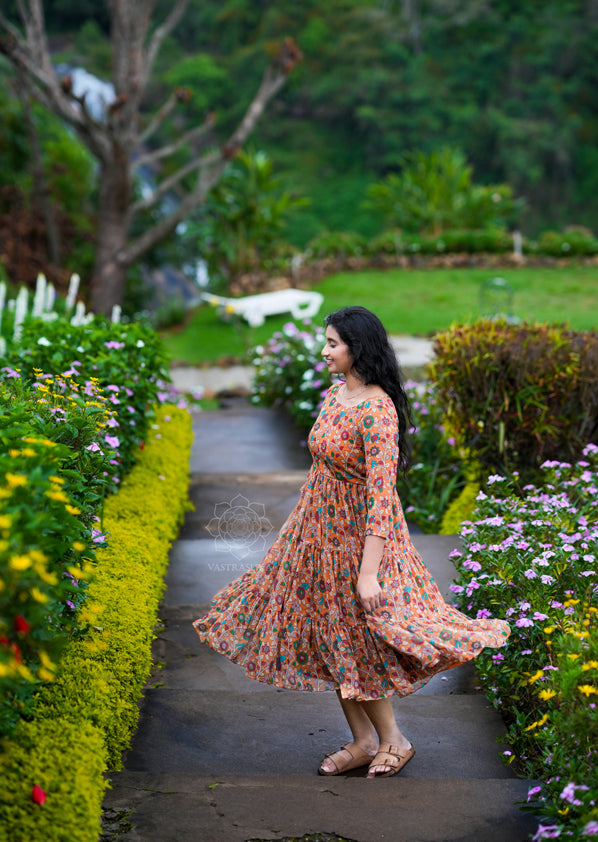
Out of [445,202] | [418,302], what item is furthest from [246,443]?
[445,202]

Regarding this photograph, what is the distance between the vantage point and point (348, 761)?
114 inches

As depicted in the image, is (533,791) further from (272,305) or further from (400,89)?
(400,89)

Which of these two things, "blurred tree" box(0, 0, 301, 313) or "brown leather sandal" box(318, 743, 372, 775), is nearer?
"brown leather sandal" box(318, 743, 372, 775)

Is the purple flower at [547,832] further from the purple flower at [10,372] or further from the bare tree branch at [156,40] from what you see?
the bare tree branch at [156,40]

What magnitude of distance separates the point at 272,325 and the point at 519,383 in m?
8.03

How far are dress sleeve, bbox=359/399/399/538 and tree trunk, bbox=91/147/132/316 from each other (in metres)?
9.60

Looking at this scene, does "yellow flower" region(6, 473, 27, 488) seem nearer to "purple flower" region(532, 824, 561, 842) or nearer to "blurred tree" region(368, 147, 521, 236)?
"purple flower" region(532, 824, 561, 842)

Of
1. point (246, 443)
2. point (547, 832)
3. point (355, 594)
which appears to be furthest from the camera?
point (246, 443)

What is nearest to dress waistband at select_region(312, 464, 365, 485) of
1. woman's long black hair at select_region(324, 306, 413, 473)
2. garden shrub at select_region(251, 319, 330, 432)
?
woman's long black hair at select_region(324, 306, 413, 473)

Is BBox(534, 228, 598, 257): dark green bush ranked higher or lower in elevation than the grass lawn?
higher

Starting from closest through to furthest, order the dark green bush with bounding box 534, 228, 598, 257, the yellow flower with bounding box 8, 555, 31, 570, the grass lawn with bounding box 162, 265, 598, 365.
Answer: the yellow flower with bounding box 8, 555, 31, 570 → the grass lawn with bounding box 162, 265, 598, 365 → the dark green bush with bounding box 534, 228, 598, 257

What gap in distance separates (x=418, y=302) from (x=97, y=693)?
12.3 m

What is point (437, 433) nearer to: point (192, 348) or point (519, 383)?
point (519, 383)

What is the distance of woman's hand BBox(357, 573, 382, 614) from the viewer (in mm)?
2625
